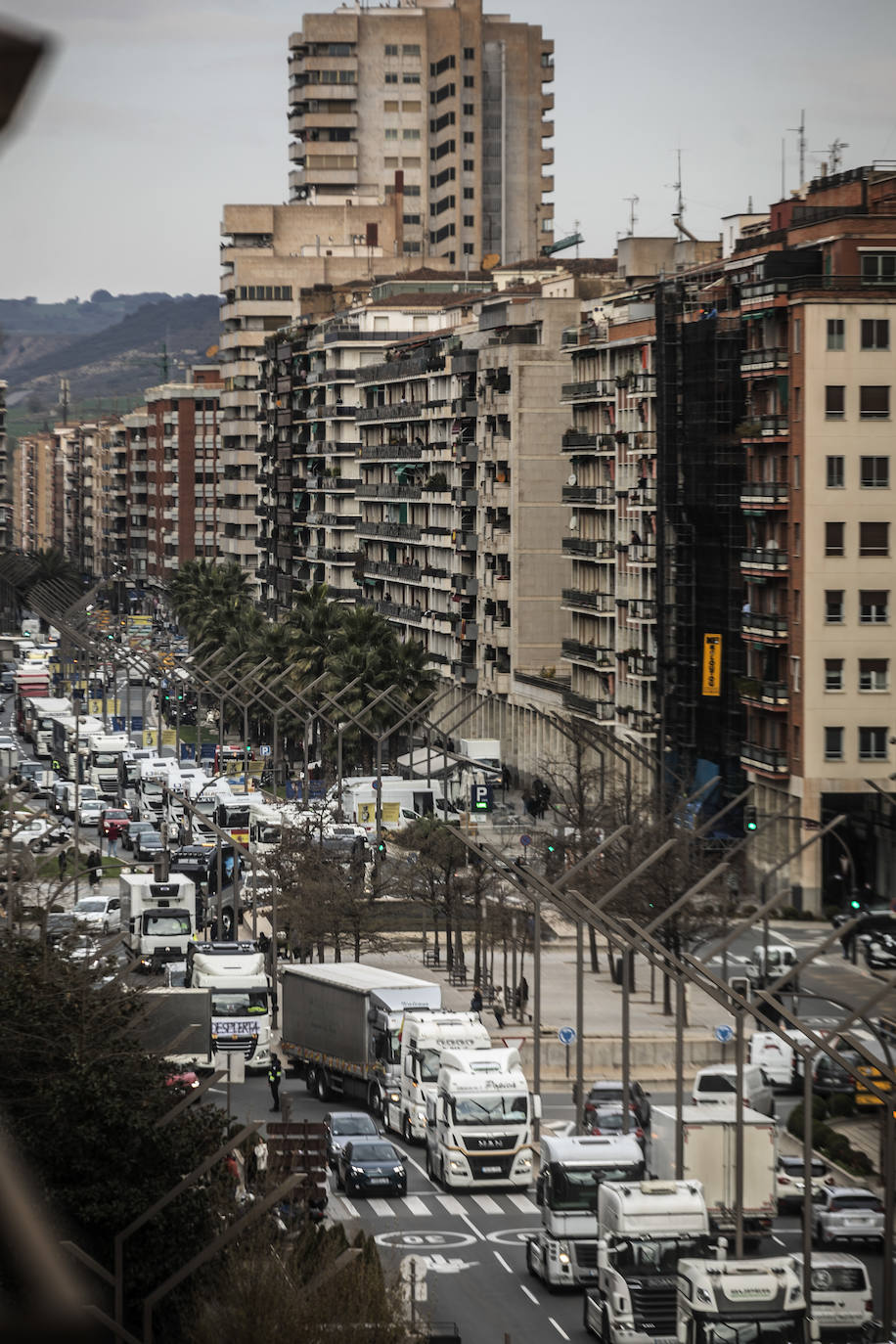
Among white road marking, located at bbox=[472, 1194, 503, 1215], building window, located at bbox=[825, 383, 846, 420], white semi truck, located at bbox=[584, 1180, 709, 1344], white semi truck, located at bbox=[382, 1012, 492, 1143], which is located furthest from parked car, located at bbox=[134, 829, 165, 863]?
white semi truck, located at bbox=[584, 1180, 709, 1344]

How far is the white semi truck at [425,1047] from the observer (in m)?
44.9

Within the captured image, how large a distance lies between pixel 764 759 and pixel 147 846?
25.6 meters

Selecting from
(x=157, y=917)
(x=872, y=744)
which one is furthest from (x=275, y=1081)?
(x=872, y=744)

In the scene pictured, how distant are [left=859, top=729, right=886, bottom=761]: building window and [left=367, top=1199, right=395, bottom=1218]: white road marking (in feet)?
136

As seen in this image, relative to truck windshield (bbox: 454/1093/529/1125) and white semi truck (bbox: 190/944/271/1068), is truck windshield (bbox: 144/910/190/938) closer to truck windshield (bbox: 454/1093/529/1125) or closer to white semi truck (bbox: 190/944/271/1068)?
white semi truck (bbox: 190/944/271/1068)

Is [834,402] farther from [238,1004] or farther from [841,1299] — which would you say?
[841,1299]

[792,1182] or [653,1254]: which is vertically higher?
[653,1254]

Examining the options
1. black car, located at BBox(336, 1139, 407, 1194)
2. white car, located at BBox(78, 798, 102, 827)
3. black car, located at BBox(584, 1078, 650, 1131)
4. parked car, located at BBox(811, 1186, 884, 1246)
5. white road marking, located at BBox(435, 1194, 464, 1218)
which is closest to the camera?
parked car, located at BBox(811, 1186, 884, 1246)

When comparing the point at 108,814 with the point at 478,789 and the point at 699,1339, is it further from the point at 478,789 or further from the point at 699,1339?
the point at 699,1339

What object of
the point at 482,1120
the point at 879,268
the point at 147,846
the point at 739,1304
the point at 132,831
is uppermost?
the point at 879,268

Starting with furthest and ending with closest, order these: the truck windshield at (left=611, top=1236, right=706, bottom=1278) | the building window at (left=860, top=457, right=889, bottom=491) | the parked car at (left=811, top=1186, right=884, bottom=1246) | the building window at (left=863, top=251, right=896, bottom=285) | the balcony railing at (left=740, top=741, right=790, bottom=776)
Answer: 1. the balcony railing at (left=740, top=741, right=790, bottom=776)
2. the building window at (left=863, top=251, right=896, bottom=285)
3. the building window at (left=860, top=457, right=889, bottom=491)
4. the parked car at (left=811, top=1186, right=884, bottom=1246)
5. the truck windshield at (left=611, top=1236, right=706, bottom=1278)

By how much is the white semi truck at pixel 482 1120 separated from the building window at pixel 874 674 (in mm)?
39671

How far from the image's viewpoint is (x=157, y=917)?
64500 millimetres

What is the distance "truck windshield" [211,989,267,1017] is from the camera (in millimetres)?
52844
